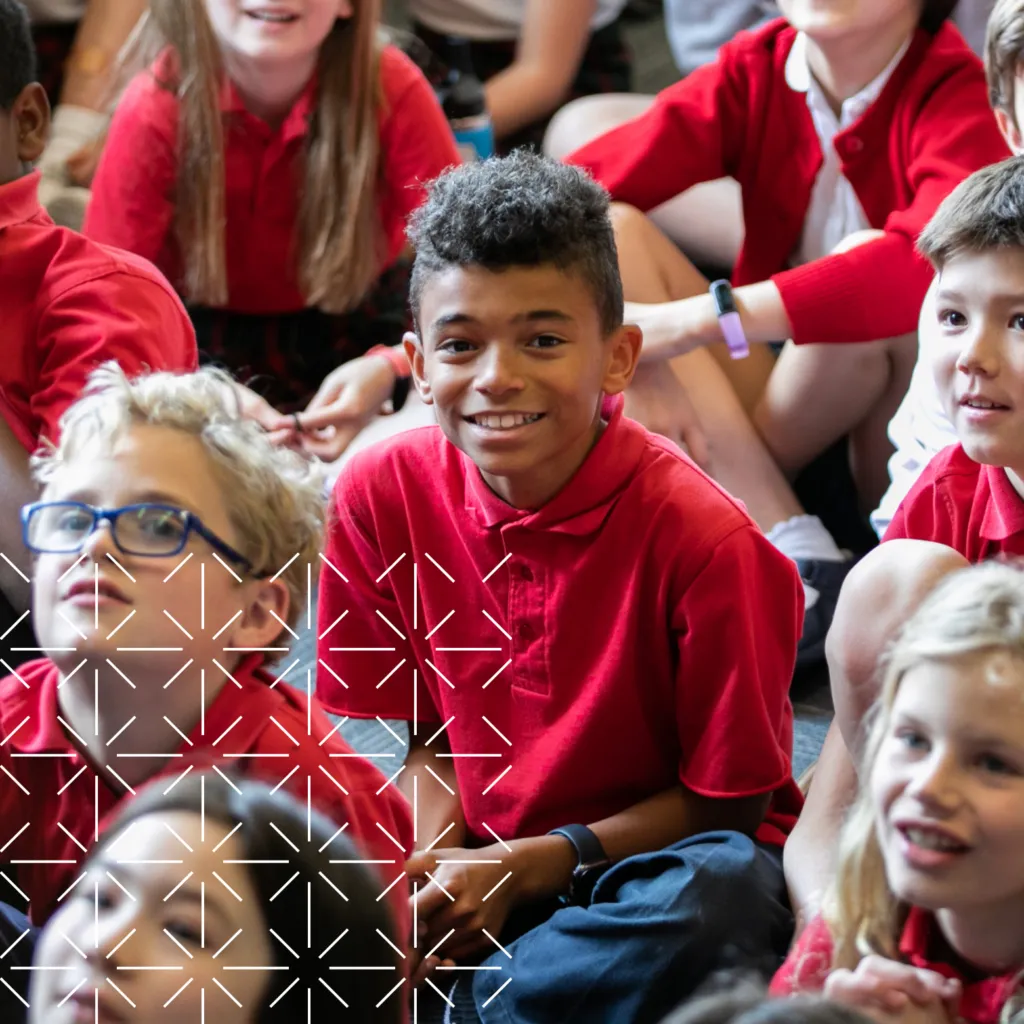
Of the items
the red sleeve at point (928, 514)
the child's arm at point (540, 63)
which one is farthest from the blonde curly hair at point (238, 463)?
the child's arm at point (540, 63)

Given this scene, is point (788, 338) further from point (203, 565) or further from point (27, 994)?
point (27, 994)

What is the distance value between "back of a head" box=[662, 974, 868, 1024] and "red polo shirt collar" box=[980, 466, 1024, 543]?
1.23 feet

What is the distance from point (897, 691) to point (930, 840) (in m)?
0.06

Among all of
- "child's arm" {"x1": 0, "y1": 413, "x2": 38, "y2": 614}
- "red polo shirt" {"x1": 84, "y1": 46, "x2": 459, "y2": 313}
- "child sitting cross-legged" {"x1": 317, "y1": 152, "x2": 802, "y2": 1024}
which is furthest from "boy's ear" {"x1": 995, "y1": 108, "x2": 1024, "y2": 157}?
"child's arm" {"x1": 0, "y1": 413, "x2": 38, "y2": 614}

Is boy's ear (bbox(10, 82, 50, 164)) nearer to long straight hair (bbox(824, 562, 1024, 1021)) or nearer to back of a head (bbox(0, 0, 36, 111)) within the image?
back of a head (bbox(0, 0, 36, 111))

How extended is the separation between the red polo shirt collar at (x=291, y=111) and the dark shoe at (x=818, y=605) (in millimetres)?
568

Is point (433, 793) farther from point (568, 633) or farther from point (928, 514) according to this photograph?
point (928, 514)

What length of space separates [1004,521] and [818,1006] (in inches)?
15.7

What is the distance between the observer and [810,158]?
4.42 ft

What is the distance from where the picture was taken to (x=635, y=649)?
871 millimetres

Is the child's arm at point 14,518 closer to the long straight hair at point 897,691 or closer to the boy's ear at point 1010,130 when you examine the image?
the long straight hair at point 897,691

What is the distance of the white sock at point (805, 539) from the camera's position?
1.26 meters

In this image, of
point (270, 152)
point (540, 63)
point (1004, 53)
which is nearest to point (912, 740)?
point (1004, 53)

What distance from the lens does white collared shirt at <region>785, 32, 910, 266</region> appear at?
1298 mm
